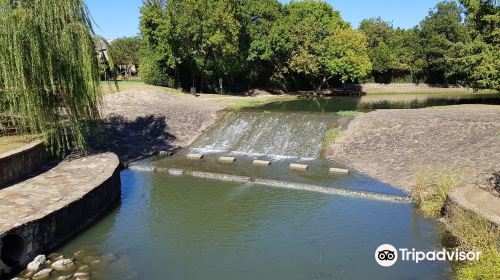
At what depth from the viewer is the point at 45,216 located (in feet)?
35.2

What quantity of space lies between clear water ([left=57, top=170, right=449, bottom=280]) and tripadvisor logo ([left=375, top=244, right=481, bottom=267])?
0.25 meters

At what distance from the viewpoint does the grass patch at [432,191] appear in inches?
531

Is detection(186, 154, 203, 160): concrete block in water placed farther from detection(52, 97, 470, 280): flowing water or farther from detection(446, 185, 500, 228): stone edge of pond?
detection(446, 185, 500, 228): stone edge of pond

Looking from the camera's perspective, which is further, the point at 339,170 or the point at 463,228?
the point at 339,170

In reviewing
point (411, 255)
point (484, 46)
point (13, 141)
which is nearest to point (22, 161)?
point (13, 141)

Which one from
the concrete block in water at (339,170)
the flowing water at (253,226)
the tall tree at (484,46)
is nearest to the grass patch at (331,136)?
the flowing water at (253,226)

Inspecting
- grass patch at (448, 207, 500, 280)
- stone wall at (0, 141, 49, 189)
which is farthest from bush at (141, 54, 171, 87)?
grass patch at (448, 207, 500, 280)

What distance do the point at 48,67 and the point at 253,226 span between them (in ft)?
27.3

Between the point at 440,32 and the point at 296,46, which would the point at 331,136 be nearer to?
the point at 296,46

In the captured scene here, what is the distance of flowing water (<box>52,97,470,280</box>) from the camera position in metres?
10.3

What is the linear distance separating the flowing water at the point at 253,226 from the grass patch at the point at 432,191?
0.45 m

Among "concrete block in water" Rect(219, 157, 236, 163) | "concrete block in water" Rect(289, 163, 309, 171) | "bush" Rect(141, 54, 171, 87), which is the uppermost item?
"bush" Rect(141, 54, 171, 87)

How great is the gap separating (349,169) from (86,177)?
35.6 feet

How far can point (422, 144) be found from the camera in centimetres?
1981
